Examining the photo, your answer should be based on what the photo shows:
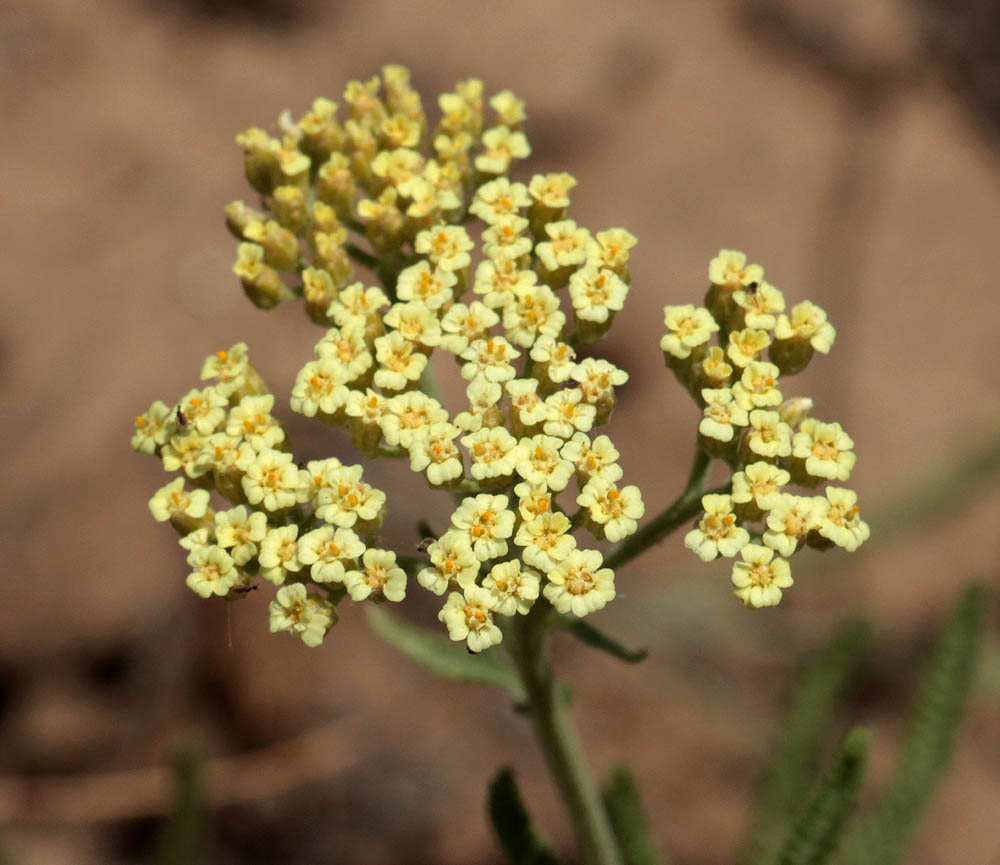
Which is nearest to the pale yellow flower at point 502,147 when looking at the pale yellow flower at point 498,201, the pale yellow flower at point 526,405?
the pale yellow flower at point 498,201

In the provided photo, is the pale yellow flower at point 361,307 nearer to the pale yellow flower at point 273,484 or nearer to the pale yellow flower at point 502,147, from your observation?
the pale yellow flower at point 273,484

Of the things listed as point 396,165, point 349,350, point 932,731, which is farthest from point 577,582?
point 932,731

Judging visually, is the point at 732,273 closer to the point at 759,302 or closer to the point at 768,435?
the point at 759,302

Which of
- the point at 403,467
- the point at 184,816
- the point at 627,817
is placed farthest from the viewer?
the point at 403,467

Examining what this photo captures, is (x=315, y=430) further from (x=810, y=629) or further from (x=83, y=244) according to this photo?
(x=810, y=629)

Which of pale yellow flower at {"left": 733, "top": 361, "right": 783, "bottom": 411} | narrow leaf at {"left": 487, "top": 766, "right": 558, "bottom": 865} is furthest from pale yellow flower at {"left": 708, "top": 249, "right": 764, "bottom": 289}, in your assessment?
narrow leaf at {"left": 487, "top": 766, "right": 558, "bottom": 865}
